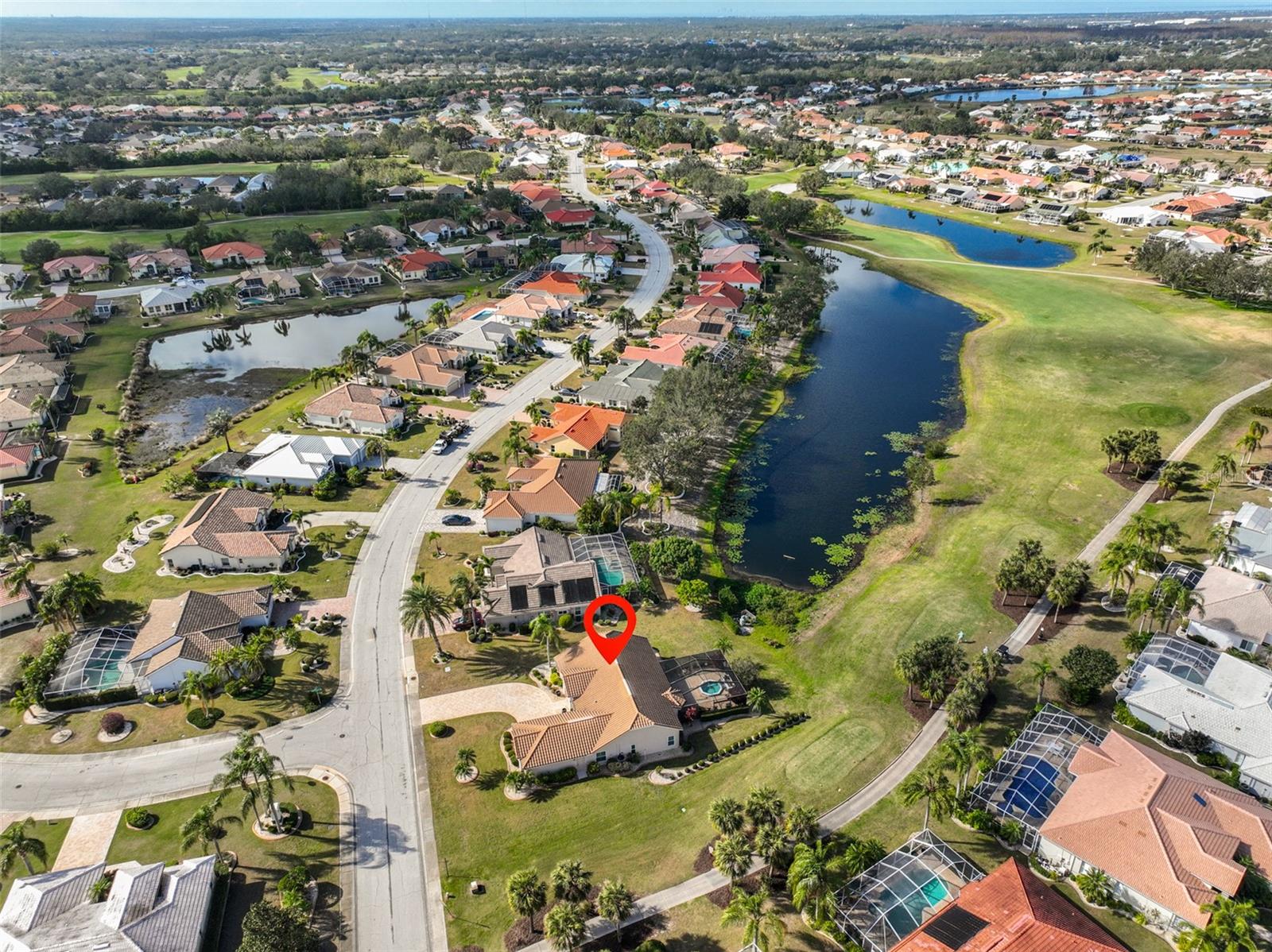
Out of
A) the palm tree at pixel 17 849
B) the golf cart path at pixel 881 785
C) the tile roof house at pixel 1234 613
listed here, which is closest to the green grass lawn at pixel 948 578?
the golf cart path at pixel 881 785

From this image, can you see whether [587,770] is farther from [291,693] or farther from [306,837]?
[291,693]

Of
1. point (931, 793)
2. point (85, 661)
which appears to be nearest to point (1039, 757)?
point (931, 793)

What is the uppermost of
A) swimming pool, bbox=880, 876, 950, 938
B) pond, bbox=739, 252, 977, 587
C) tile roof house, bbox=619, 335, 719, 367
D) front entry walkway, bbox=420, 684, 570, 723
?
swimming pool, bbox=880, 876, 950, 938

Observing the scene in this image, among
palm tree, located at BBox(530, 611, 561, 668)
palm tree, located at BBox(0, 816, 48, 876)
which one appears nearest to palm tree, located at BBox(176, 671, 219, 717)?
palm tree, located at BBox(0, 816, 48, 876)

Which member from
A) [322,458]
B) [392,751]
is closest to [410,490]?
[322,458]

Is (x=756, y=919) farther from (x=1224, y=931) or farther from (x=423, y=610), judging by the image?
(x=423, y=610)

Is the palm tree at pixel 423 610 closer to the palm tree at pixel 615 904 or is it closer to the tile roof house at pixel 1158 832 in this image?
the palm tree at pixel 615 904

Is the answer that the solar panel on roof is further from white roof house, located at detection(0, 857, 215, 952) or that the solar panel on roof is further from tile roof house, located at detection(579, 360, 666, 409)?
tile roof house, located at detection(579, 360, 666, 409)
